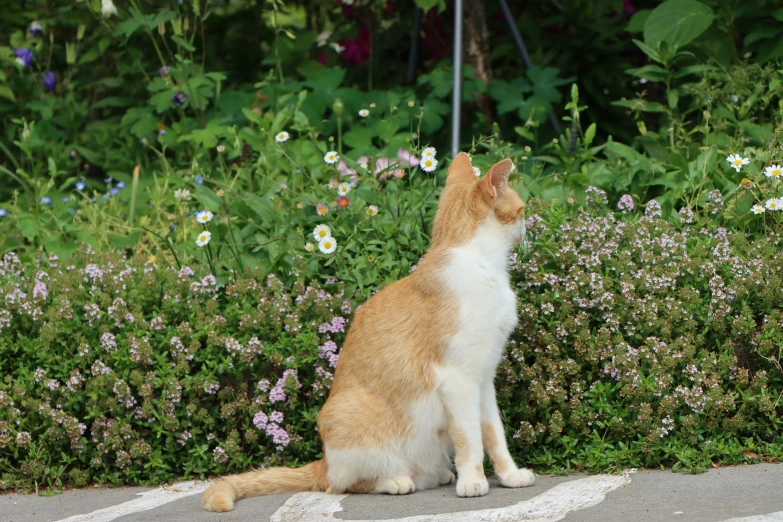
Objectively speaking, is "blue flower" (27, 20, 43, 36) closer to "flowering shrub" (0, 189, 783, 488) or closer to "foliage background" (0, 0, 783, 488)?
"foliage background" (0, 0, 783, 488)

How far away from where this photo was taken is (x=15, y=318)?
13.5 feet

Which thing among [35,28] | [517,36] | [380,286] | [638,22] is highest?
[35,28]

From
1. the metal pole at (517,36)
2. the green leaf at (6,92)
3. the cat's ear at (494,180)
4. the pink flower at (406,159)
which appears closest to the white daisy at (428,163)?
the pink flower at (406,159)

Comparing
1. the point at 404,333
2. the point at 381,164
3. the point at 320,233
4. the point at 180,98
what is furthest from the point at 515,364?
the point at 180,98

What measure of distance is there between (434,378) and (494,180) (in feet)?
2.38

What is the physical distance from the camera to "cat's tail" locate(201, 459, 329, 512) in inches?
131

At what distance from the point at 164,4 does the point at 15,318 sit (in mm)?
3422

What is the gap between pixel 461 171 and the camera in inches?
141

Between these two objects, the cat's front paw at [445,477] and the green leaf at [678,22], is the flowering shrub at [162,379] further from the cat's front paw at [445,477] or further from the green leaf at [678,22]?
the green leaf at [678,22]

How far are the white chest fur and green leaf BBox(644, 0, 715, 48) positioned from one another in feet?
7.99

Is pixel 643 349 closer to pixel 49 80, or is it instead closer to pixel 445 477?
pixel 445 477

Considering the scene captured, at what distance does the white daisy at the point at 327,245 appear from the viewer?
13.4ft

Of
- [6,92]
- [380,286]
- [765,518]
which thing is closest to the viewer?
[765,518]

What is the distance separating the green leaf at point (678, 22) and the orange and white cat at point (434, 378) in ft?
7.54
